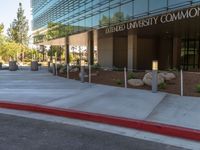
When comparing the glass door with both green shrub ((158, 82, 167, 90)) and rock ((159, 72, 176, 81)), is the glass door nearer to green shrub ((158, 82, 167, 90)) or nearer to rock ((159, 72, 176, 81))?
rock ((159, 72, 176, 81))

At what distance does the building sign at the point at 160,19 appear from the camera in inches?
733

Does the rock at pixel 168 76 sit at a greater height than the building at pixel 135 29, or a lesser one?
lesser

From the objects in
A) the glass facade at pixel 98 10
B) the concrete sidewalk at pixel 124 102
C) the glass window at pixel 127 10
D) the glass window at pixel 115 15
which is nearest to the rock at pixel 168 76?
the concrete sidewalk at pixel 124 102

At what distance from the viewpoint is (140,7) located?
76.0ft

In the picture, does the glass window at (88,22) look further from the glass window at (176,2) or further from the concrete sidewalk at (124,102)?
the concrete sidewalk at (124,102)

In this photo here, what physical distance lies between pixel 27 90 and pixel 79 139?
929 cm

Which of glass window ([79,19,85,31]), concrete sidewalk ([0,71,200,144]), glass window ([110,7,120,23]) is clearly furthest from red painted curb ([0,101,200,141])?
glass window ([79,19,85,31])

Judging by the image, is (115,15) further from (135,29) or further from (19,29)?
(19,29)

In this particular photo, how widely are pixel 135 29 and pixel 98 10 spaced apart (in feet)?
16.6

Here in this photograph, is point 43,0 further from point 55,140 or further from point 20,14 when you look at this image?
point 20,14

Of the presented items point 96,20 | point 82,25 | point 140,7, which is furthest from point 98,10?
point 140,7

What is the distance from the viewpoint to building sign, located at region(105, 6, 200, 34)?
61.1ft

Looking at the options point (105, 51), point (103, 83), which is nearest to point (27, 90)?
point (103, 83)

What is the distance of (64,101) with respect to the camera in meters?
13.3
